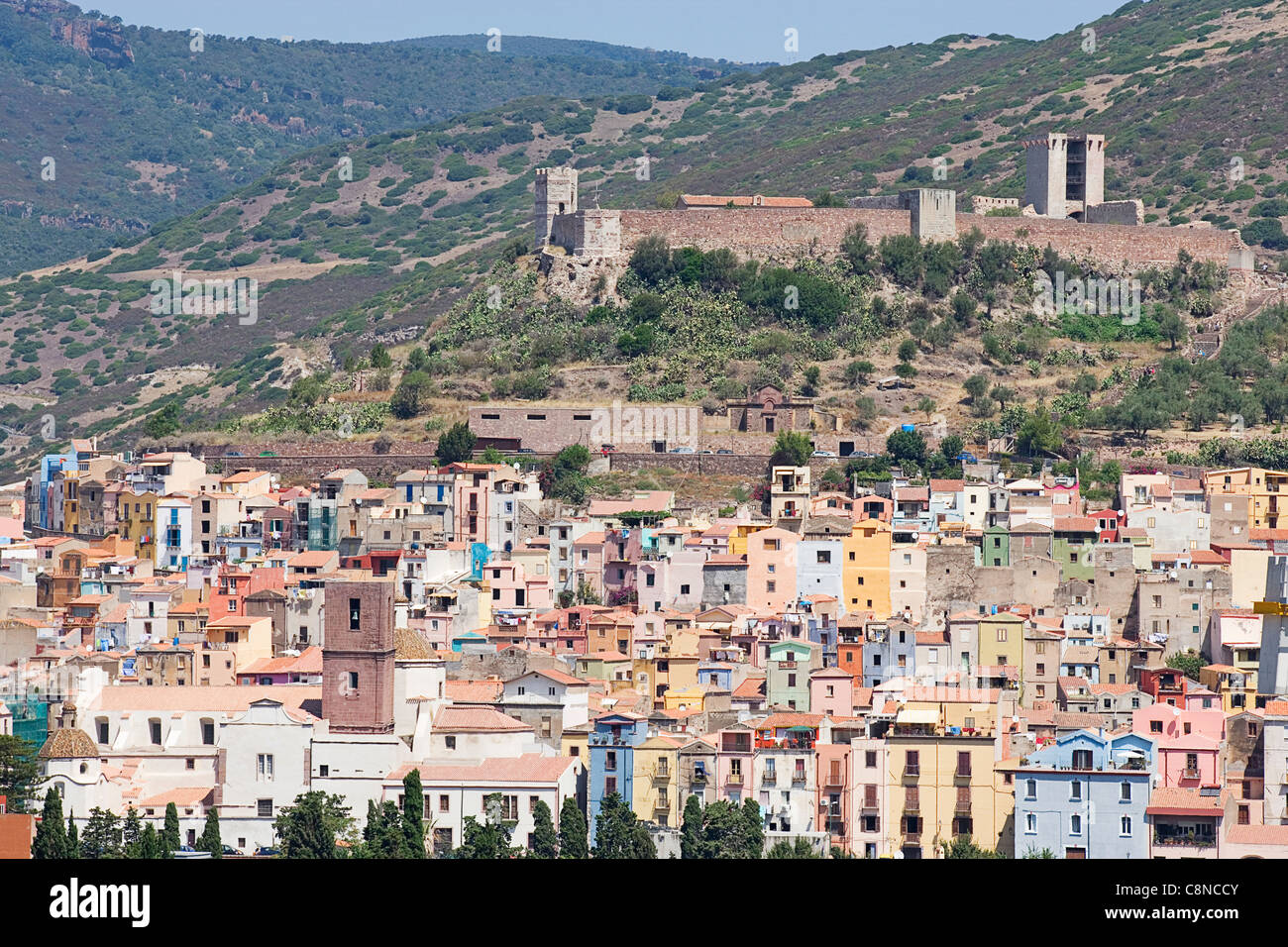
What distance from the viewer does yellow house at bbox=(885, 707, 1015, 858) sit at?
1199 inches

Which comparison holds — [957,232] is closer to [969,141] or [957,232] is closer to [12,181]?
[969,141]

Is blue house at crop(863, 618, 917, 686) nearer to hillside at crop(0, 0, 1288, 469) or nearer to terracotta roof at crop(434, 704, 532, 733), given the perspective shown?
terracotta roof at crop(434, 704, 532, 733)

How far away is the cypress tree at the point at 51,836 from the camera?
27.0 meters

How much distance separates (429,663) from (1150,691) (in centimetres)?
1032

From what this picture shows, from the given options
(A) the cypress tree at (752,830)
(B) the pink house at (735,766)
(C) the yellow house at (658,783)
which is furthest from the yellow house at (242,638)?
(A) the cypress tree at (752,830)

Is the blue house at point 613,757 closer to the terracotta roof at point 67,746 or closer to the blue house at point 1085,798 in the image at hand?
the blue house at point 1085,798

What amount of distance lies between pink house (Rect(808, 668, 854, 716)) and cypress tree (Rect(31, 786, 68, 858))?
10.8 m

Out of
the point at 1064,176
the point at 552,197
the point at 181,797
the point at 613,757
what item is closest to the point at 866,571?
the point at 613,757

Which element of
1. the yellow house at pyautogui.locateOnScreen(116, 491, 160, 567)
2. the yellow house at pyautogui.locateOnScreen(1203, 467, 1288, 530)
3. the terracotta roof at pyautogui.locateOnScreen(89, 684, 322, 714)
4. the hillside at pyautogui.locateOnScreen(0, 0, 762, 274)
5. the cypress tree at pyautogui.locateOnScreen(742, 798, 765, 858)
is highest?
the hillside at pyautogui.locateOnScreen(0, 0, 762, 274)

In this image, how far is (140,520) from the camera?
49.5 meters

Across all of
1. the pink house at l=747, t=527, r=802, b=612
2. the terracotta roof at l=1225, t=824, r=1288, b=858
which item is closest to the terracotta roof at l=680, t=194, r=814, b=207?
the pink house at l=747, t=527, r=802, b=612

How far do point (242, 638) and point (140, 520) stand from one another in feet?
36.1

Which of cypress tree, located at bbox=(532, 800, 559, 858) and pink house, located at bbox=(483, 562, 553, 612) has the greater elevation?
pink house, located at bbox=(483, 562, 553, 612)

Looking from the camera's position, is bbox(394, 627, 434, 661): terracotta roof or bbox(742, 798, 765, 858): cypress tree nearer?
bbox(742, 798, 765, 858): cypress tree
